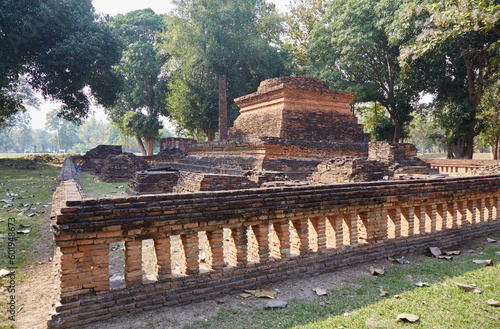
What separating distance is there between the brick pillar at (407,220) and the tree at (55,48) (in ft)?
56.1

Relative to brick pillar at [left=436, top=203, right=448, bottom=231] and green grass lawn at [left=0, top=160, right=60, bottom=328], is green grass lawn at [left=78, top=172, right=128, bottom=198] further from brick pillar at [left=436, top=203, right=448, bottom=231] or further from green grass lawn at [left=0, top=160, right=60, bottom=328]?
brick pillar at [left=436, top=203, right=448, bottom=231]

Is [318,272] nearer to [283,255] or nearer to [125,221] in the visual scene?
[283,255]

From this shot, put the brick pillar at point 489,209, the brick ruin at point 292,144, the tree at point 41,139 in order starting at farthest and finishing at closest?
the tree at point 41,139
the brick ruin at point 292,144
the brick pillar at point 489,209

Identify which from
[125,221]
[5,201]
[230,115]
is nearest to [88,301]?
[125,221]

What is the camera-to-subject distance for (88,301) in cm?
233

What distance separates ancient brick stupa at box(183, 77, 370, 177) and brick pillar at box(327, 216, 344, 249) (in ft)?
21.0

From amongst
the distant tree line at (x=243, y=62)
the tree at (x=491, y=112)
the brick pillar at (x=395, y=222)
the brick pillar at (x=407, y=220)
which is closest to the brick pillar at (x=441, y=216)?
the brick pillar at (x=407, y=220)

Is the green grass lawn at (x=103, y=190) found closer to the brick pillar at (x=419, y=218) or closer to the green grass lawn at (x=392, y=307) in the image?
the green grass lawn at (x=392, y=307)

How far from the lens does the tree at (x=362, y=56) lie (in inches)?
716

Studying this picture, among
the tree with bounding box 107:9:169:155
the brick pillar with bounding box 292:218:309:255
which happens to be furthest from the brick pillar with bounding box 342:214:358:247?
the tree with bounding box 107:9:169:155

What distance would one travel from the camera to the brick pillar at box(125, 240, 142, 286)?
8.23 feet

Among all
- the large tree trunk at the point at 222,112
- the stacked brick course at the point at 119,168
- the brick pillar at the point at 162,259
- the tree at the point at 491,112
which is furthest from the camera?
the large tree trunk at the point at 222,112

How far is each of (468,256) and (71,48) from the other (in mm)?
18175

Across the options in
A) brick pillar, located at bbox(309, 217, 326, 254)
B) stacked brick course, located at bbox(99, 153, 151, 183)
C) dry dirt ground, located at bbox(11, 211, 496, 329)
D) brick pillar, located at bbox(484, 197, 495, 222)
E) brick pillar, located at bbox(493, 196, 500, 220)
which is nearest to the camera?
dry dirt ground, located at bbox(11, 211, 496, 329)
